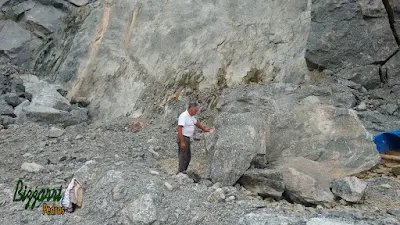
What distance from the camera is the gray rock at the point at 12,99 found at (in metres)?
12.8

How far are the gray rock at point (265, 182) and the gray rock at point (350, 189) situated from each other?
757 millimetres

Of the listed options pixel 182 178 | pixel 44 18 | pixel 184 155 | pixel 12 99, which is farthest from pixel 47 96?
pixel 182 178

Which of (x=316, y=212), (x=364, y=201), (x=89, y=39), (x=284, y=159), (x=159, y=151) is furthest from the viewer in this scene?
(x=89, y=39)

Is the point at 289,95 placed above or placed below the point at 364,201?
above

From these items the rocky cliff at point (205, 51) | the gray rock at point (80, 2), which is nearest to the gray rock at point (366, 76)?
the rocky cliff at point (205, 51)

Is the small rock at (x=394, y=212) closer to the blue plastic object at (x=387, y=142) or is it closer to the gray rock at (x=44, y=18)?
the blue plastic object at (x=387, y=142)

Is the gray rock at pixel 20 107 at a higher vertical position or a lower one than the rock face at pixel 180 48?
lower

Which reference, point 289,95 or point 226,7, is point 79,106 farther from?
point 289,95

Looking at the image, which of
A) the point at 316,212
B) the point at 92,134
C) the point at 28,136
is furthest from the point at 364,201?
the point at 28,136

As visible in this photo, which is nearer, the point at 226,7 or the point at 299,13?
the point at 299,13

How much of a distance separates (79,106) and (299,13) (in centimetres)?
682

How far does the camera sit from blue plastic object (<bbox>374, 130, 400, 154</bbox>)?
8180 millimetres

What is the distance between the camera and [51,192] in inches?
261

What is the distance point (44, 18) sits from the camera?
57.6 ft
